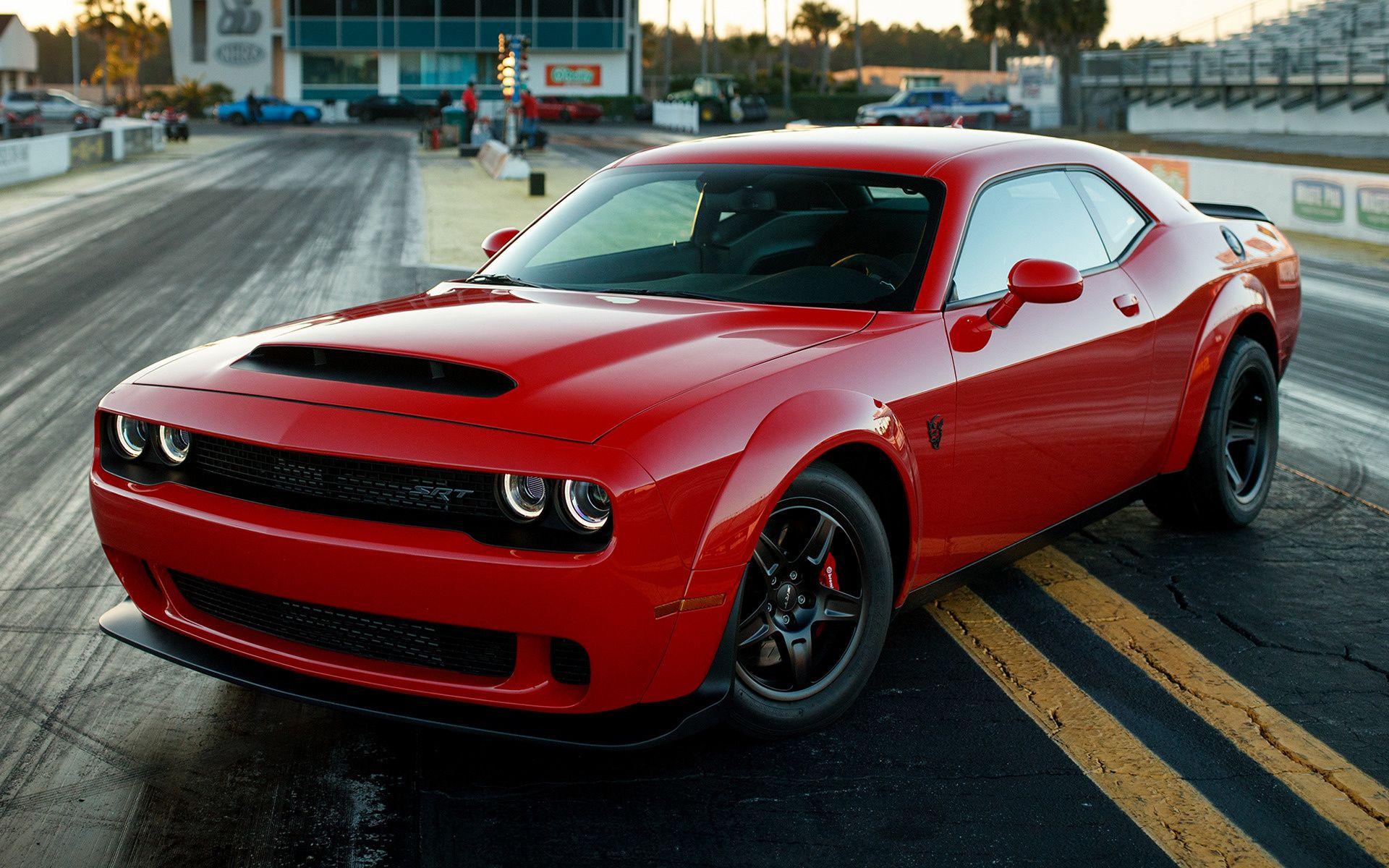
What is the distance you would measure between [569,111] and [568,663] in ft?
218

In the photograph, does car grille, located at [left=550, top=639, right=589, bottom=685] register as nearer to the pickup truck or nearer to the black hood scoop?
the black hood scoop

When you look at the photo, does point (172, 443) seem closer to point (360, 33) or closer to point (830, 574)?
point (830, 574)

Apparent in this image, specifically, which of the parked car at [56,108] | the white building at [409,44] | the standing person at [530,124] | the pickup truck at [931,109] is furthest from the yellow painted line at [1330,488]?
the white building at [409,44]

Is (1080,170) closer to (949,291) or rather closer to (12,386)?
(949,291)

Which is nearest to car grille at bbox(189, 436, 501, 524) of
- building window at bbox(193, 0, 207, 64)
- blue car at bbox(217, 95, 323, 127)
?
blue car at bbox(217, 95, 323, 127)

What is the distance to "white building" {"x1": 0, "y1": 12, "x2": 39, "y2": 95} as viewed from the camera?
299 ft

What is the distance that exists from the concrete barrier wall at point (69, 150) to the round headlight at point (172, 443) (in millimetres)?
25420

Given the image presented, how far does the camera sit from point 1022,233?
4.36 meters

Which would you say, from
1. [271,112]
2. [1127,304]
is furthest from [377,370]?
[271,112]

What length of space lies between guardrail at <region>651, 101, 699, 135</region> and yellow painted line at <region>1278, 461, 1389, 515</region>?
4721 centimetres

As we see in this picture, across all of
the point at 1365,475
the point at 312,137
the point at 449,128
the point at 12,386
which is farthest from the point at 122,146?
the point at 1365,475

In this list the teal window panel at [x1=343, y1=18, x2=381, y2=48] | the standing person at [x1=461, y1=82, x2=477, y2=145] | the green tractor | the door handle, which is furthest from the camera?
the teal window panel at [x1=343, y1=18, x2=381, y2=48]

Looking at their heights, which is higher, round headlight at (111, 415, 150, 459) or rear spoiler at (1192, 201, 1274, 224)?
rear spoiler at (1192, 201, 1274, 224)

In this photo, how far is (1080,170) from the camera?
4.82 meters
